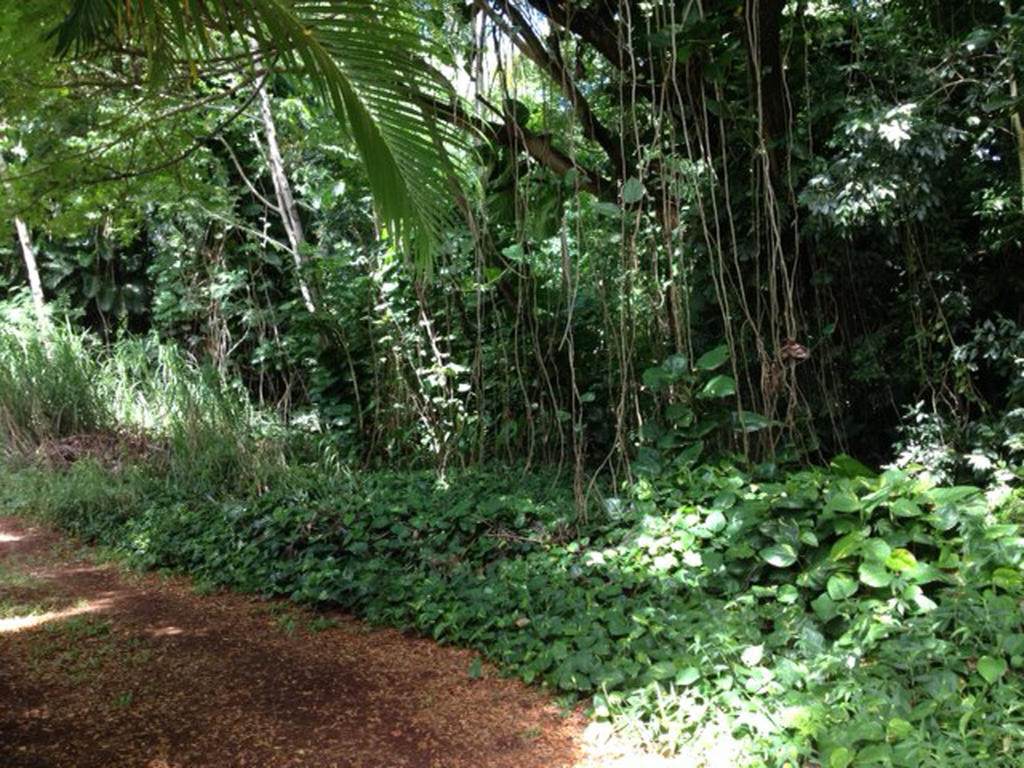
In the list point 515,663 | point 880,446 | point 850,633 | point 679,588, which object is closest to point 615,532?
point 679,588

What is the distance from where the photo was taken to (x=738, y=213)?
454 cm

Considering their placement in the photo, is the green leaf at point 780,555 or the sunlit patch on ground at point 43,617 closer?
the green leaf at point 780,555

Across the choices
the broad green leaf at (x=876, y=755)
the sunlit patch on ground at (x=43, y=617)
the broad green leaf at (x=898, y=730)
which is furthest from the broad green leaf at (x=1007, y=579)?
the sunlit patch on ground at (x=43, y=617)

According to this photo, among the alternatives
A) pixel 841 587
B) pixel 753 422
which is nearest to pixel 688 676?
pixel 841 587

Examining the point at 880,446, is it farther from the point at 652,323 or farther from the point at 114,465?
the point at 114,465

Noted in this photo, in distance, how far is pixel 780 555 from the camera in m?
3.17

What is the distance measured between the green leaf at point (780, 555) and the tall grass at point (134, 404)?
3989 millimetres

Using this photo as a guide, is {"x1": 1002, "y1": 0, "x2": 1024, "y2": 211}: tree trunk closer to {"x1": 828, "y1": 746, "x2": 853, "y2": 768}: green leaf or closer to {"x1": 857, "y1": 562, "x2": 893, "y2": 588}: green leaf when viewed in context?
{"x1": 857, "y1": 562, "x2": 893, "y2": 588}: green leaf

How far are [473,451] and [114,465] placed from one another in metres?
3.14

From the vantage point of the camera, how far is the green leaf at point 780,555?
3.15 metres

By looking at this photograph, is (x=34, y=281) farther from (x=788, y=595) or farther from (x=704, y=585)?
(x=788, y=595)

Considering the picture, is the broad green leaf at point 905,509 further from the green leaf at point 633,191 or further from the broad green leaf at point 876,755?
the green leaf at point 633,191

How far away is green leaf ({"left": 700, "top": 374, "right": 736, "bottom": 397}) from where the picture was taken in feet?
13.1

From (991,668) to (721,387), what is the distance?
1.86m
